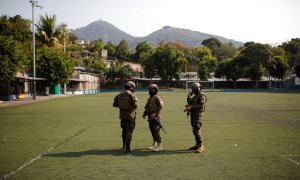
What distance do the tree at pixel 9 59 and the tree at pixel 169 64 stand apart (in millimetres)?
53082

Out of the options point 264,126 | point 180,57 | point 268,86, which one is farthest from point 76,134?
point 268,86

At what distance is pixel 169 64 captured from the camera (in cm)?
8188

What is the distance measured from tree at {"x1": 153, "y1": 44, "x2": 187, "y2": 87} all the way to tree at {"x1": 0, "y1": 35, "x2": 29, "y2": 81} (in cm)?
5308

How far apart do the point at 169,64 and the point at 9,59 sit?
5512 centimetres

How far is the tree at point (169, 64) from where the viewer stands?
81875mm

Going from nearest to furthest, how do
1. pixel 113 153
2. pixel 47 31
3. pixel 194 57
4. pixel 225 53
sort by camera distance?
pixel 113 153 < pixel 47 31 < pixel 194 57 < pixel 225 53

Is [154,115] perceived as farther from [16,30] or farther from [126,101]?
[16,30]

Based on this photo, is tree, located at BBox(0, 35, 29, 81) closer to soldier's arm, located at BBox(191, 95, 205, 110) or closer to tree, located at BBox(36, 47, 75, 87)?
tree, located at BBox(36, 47, 75, 87)

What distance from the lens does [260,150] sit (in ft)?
27.1

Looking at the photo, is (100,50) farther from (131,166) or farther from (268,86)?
(131,166)

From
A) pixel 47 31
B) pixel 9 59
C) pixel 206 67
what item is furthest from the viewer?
pixel 206 67

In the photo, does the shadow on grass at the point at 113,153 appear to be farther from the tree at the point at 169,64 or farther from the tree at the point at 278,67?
the tree at the point at 278,67

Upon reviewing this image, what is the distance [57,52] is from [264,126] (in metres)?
39.0

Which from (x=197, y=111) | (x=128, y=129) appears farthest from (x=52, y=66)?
(x=197, y=111)
